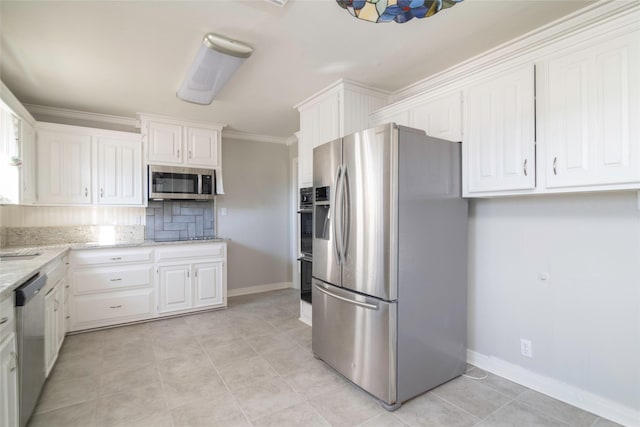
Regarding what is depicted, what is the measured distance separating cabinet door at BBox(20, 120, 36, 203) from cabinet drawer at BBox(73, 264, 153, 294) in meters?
0.86

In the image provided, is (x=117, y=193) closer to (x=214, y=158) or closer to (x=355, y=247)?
(x=214, y=158)

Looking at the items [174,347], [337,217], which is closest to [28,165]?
[174,347]

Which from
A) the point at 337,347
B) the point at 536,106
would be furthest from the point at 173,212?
the point at 536,106

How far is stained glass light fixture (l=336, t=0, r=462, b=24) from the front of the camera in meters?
1.41

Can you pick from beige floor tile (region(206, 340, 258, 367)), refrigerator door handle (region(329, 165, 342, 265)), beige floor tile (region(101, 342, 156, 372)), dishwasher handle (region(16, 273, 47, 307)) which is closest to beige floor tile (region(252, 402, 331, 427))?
beige floor tile (region(206, 340, 258, 367))

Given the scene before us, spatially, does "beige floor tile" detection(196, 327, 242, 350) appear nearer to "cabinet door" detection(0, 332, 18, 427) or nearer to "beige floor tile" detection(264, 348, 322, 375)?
"beige floor tile" detection(264, 348, 322, 375)

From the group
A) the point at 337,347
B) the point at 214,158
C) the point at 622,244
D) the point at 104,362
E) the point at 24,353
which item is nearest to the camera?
the point at 24,353

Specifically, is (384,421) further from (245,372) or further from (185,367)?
(185,367)

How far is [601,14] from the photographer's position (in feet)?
6.00

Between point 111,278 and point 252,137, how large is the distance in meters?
2.70

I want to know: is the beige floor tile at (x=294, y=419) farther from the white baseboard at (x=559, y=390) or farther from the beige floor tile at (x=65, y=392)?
the white baseboard at (x=559, y=390)

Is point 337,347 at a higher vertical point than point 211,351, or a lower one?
higher

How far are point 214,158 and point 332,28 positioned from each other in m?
2.61

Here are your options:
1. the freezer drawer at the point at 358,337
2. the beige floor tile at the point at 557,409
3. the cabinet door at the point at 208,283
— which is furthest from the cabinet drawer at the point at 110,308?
the beige floor tile at the point at 557,409
